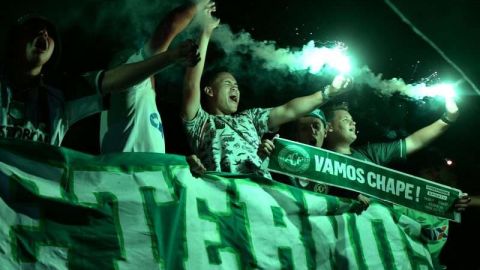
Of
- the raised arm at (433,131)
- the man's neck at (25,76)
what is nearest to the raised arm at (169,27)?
the man's neck at (25,76)

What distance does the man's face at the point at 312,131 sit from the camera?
4.61 metres

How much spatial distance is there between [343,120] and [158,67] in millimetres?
2031

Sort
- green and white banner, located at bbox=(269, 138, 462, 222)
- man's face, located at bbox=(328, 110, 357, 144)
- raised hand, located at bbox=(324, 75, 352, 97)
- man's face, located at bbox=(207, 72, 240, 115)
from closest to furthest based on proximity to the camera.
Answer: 1. green and white banner, located at bbox=(269, 138, 462, 222)
2. man's face, located at bbox=(207, 72, 240, 115)
3. raised hand, located at bbox=(324, 75, 352, 97)
4. man's face, located at bbox=(328, 110, 357, 144)

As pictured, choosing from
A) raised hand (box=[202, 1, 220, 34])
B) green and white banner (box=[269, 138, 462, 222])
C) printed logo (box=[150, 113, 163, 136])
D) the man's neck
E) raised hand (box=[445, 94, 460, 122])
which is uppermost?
raised hand (box=[202, 1, 220, 34])

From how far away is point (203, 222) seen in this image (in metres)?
3.32

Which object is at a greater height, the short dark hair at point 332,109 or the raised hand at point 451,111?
the raised hand at point 451,111

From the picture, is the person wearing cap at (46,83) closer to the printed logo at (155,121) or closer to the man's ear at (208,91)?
the printed logo at (155,121)

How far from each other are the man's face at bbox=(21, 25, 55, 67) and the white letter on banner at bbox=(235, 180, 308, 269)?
54.1 inches

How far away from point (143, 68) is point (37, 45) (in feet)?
2.15

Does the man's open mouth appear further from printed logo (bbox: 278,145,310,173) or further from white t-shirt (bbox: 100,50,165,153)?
white t-shirt (bbox: 100,50,165,153)

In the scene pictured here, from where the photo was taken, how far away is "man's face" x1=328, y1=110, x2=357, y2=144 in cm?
481

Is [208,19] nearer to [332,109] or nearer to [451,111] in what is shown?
[332,109]

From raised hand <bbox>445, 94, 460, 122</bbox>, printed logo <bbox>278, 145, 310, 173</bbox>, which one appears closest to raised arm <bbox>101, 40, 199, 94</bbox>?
printed logo <bbox>278, 145, 310, 173</bbox>

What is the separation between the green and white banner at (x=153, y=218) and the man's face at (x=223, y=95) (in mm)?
780
